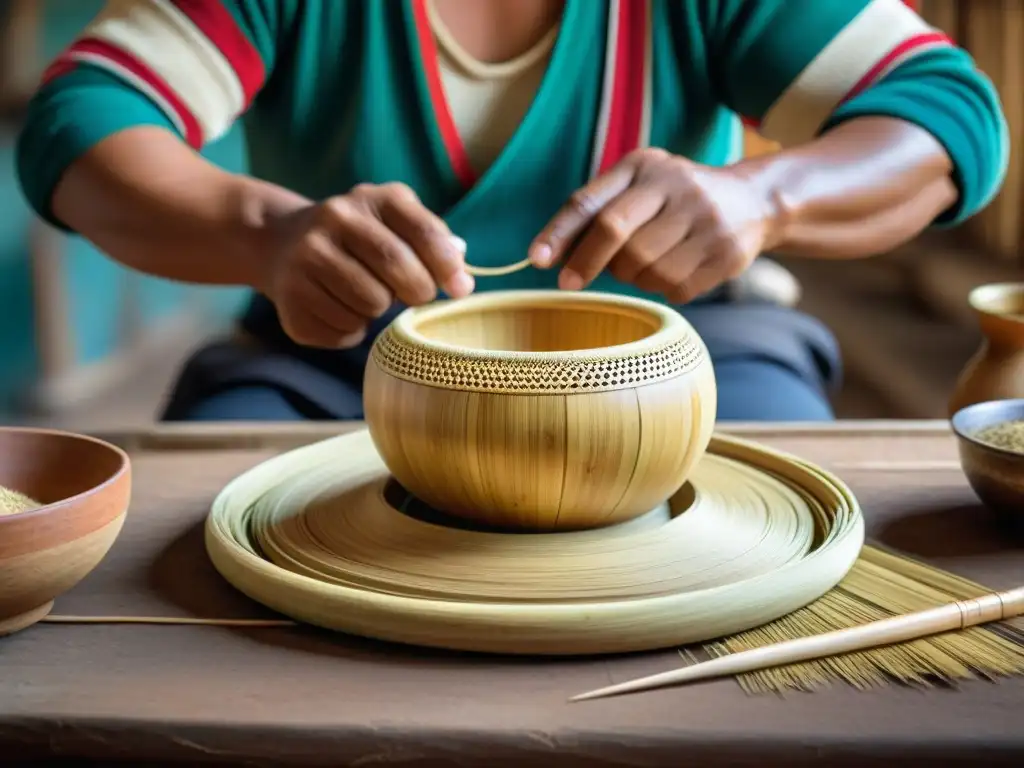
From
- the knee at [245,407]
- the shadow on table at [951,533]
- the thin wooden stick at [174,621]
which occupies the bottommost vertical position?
the knee at [245,407]

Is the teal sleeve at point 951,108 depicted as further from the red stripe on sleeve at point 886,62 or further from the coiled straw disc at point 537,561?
the coiled straw disc at point 537,561

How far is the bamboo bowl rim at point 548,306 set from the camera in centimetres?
62

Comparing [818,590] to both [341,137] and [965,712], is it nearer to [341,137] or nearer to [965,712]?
[965,712]

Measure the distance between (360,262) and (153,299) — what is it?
284 cm

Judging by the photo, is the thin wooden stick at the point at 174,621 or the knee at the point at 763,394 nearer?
the thin wooden stick at the point at 174,621

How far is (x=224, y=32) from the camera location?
1134 mm

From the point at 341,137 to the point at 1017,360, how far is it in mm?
703

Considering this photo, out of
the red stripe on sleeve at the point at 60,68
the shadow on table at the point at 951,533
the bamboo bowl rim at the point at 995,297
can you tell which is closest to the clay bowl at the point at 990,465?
the shadow on table at the point at 951,533

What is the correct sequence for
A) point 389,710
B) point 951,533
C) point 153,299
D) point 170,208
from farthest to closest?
point 153,299
point 170,208
point 951,533
point 389,710

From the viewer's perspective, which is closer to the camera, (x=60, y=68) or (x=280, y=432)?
(x=280, y=432)

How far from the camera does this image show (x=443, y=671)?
54 cm

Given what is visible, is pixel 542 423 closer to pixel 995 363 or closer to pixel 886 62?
pixel 995 363

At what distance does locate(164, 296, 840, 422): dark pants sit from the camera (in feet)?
3.54

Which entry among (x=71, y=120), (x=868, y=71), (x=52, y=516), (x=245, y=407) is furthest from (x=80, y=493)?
(x=868, y=71)
